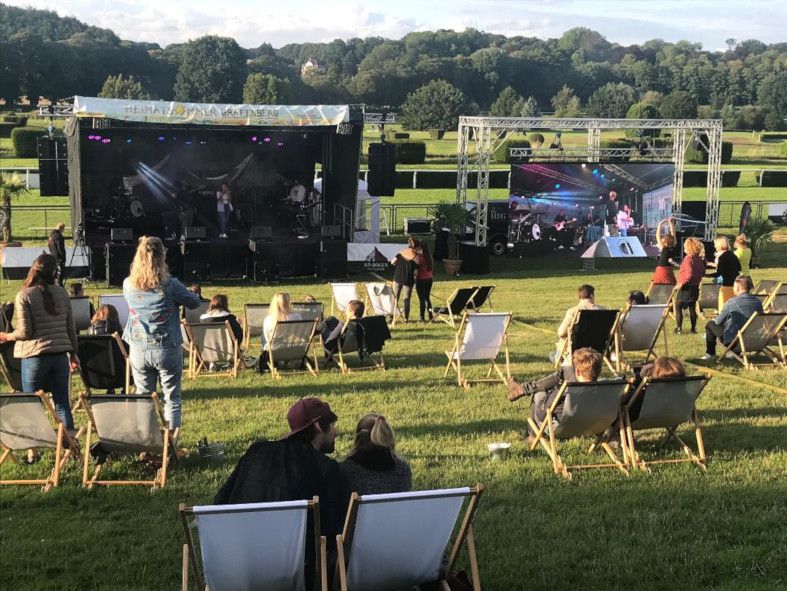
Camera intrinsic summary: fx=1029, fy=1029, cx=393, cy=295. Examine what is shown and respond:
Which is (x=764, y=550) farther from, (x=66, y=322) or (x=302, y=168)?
(x=302, y=168)

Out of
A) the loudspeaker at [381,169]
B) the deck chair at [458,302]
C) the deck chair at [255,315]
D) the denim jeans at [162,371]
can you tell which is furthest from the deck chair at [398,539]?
the loudspeaker at [381,169]

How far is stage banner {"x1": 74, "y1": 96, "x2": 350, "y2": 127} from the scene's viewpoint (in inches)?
752

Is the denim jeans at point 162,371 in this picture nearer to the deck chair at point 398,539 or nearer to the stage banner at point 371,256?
the deck chair at point 398,539

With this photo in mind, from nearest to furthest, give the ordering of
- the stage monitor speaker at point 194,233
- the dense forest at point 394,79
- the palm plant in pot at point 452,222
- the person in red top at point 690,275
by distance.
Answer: the person in red top at point 690,275
the stage monitor speaker at point 194,233
the palm plant in pot at point 452,222
the dense forest at point 394,79

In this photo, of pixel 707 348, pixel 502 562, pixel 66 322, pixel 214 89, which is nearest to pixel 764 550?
pixel 502 562

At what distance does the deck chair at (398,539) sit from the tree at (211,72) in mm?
90096

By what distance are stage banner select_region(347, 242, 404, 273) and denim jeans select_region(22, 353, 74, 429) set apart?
A: 46.5ft

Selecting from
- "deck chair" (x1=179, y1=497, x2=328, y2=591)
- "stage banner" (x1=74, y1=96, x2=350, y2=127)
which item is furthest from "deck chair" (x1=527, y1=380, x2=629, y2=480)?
"stage banner" (x1=74, y1=96, x2=350, y2=127)

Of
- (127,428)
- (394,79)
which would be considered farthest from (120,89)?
(127,428)

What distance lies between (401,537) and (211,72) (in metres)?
92.0

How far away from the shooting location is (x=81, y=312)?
11453 mm

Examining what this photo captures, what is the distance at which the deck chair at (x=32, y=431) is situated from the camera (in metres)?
6.21

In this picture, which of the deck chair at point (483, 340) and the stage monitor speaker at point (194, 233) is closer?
the deck chair at point (483, 340)

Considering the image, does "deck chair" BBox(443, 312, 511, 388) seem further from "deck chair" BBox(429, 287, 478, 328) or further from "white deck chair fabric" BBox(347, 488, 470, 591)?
"white deck chair fabric" BBox(347, 488, 470, 591)
